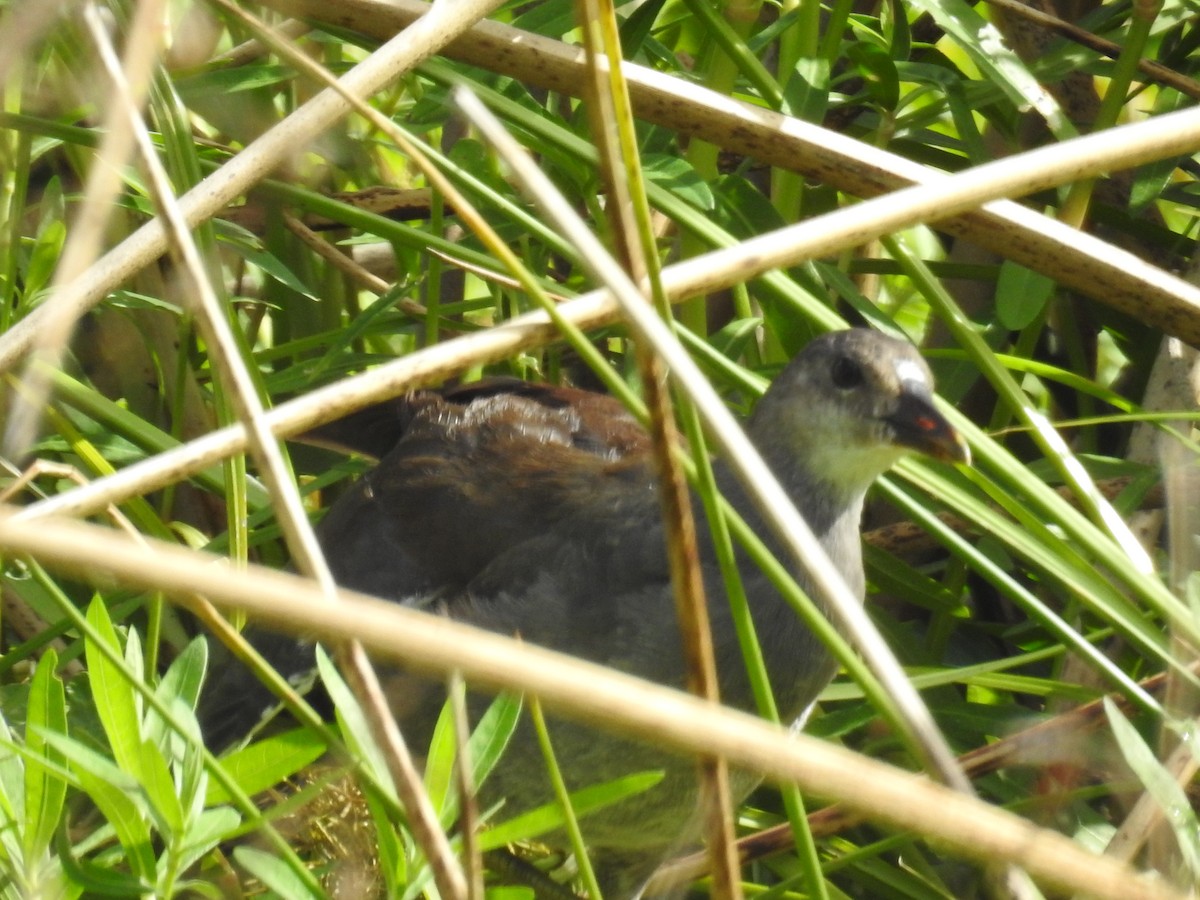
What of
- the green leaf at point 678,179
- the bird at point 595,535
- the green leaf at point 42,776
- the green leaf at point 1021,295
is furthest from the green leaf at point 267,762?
the green leaf at point 1021,295

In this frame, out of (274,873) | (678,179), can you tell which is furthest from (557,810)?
(678,179)

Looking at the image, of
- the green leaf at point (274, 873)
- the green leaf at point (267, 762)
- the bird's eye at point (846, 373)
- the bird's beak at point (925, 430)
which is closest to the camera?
the green leaf at point (274, 873)

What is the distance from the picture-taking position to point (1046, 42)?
2.34m

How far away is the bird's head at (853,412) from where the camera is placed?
169cm

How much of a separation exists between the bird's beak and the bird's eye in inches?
2.9

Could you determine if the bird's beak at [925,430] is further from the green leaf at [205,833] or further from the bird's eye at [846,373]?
the green leaf at [205,833]

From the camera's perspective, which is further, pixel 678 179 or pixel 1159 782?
pixel 678 179

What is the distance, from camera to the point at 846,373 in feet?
5.89

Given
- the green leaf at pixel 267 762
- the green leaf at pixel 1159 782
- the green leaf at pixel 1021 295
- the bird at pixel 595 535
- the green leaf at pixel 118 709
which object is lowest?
the bird at pixel 595 535

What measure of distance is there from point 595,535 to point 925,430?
495mm

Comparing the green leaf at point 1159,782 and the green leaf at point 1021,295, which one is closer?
the green leaf at point 1159,782

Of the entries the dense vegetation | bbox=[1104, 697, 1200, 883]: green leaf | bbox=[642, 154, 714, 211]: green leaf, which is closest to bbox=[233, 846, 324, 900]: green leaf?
the dense vegetation

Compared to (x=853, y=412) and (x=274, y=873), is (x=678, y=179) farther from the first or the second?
(x=274, y=873)

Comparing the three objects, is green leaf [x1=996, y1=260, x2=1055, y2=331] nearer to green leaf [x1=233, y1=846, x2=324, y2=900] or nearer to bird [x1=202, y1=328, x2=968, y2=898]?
bird [x1=202, y1=328, x2=968, y2=898]
